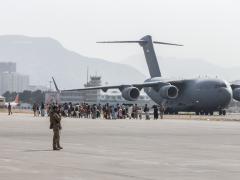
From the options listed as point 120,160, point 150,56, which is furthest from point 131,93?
point 120,160

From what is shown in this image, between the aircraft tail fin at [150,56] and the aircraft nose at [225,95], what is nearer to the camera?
the aircraft nose at [225,95]

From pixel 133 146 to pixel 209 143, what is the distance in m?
3.90

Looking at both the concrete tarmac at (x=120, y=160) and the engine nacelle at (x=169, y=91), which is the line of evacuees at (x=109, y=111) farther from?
the concrete tarmac at (x=120, y=160)

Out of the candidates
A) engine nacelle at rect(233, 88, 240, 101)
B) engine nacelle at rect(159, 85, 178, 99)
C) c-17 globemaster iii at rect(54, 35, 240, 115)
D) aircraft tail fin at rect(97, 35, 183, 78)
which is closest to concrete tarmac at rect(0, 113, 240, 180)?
c-17 globemaster iii at rect(54, 35, 240, 115)

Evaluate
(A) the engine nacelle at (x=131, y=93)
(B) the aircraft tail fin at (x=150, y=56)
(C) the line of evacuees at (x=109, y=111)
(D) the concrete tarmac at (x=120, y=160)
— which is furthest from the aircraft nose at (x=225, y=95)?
(D) the concrete tarmac at (x=120, y=160)

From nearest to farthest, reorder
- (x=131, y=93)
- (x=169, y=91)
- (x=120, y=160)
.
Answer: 1. (x=120, y=160)
2. (x=131, y=93)
3. (x=169, y=91)

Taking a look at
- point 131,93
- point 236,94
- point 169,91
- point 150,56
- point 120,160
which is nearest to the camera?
point 120,160

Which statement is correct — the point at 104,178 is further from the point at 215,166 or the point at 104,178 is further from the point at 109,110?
the point at 109,110

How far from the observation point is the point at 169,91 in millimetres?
76500

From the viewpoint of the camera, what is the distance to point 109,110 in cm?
6650

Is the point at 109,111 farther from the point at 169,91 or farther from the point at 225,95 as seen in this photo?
the point at 225,95

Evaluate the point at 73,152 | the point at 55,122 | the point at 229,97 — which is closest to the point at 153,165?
the point at 73,152

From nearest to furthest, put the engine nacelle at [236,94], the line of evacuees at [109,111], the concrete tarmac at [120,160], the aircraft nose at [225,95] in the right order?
the concrete tarmac at [120,160] < the line of evacuees at [109,111] < the aircraft nose at [225,95] < the engine nacelle at [236,94]

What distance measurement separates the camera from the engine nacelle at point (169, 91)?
75.9 metres
